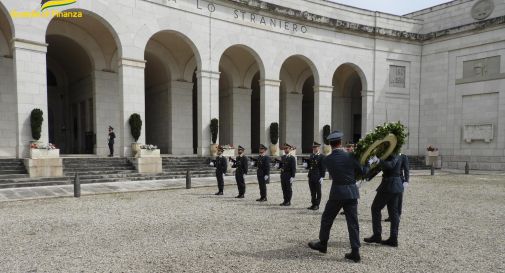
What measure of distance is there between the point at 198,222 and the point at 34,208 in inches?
178

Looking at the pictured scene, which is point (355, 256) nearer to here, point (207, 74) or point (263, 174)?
point (263, 174)

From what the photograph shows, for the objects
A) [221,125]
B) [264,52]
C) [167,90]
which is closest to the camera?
[264,52]

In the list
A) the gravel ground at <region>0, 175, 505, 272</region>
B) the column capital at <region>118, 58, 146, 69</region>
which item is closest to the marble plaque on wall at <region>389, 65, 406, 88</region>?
the gravel ground at <region>0, 175, 505, 272</region>

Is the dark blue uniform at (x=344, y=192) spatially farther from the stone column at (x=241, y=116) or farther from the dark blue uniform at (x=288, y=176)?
the stone column at (x=241, y=116)

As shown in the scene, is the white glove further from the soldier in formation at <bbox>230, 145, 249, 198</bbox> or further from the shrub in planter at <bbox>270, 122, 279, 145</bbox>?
the shrub in planter at <bbox>270, 122, 279, 145</bbox>

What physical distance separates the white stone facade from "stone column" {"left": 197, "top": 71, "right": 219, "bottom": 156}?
0.06 metres

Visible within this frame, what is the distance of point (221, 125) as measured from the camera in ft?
81.3

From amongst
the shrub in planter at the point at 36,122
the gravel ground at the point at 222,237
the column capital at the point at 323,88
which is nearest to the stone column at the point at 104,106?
the shrub in planter at the point at 36,122

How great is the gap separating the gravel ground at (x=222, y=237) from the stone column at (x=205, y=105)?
337 inches

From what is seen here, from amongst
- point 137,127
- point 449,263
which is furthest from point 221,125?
point 449,263

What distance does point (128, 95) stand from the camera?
15.7 meters

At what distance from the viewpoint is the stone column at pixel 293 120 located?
24.8 meters

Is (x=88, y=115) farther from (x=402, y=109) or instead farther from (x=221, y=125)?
(x=402, y=109)

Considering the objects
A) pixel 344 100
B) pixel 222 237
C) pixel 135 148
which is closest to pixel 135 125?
pixel 135 148
